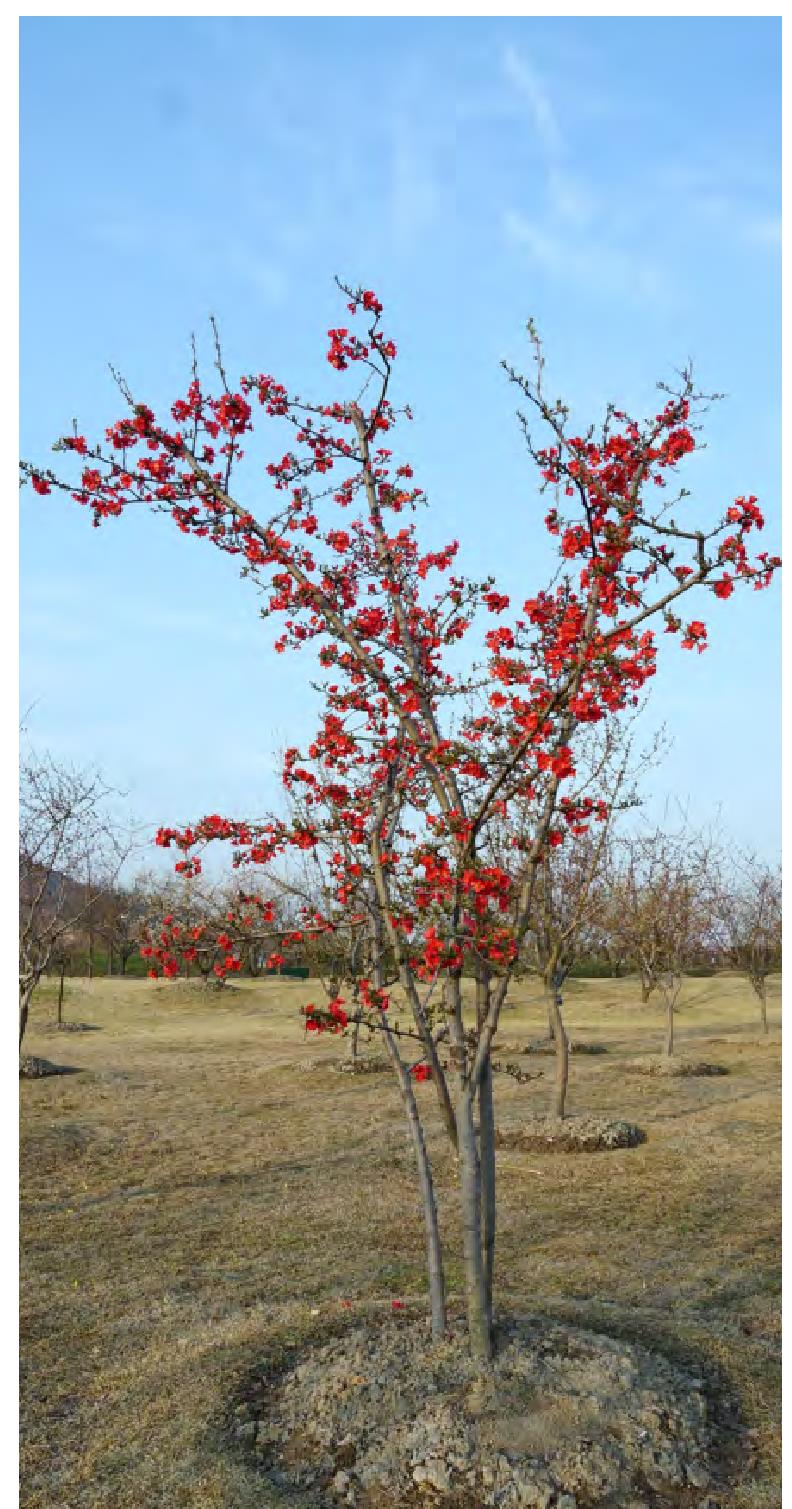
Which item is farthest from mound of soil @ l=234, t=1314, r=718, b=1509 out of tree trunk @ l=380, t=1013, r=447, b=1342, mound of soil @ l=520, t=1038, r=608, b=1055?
mound of soil @ l=520, t=1038, r=608, b=1055

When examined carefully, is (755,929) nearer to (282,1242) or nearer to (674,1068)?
(674,1068)

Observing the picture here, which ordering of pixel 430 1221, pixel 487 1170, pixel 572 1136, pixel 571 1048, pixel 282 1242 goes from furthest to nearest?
pixel 571 1048, pixel 572 1136, pixel 282 1242, pixel 430 1221, pixel 487 1170

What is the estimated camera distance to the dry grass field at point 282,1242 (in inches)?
201

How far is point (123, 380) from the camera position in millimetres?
5617

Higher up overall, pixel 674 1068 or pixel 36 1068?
pixel 674 1068

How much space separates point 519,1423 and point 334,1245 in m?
3.65

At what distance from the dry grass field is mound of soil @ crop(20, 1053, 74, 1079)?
1.25ft

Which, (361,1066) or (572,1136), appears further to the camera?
(361,1066)

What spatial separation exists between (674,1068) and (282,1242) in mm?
10074

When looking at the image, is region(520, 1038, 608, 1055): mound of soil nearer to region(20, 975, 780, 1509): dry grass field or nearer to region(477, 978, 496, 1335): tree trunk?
region(20, 975, 780, 1509): dry grass field

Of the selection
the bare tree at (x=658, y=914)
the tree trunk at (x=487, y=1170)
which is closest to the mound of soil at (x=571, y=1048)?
the bare tree at (x=658, y=914)

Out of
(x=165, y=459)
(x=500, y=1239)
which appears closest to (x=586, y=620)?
(x=165, y=459)

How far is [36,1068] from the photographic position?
1741 cm

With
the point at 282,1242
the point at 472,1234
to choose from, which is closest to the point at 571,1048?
the point at 282,1242
